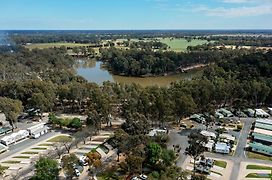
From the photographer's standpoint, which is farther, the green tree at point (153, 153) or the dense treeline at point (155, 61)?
the dense treeline at point (155, 61)

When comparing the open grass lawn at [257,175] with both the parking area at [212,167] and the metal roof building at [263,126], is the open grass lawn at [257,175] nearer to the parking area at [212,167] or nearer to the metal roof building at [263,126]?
the parking area at [212,167]

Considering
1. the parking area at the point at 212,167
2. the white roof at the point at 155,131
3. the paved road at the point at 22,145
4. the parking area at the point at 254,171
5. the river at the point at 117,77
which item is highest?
the white roof at the point at 155,131

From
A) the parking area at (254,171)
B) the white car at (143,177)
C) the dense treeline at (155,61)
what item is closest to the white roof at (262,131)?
the parking area at (254,171)

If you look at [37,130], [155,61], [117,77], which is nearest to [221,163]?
[37,130]

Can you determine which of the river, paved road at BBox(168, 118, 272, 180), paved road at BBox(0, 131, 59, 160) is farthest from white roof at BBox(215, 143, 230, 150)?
the river

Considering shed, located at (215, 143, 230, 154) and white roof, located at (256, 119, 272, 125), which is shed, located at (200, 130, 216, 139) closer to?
shed, located at (215, 143, 230, 154)

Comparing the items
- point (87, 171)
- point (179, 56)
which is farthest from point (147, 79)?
point (87, 171)

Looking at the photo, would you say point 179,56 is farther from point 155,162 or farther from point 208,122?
point 155,162
